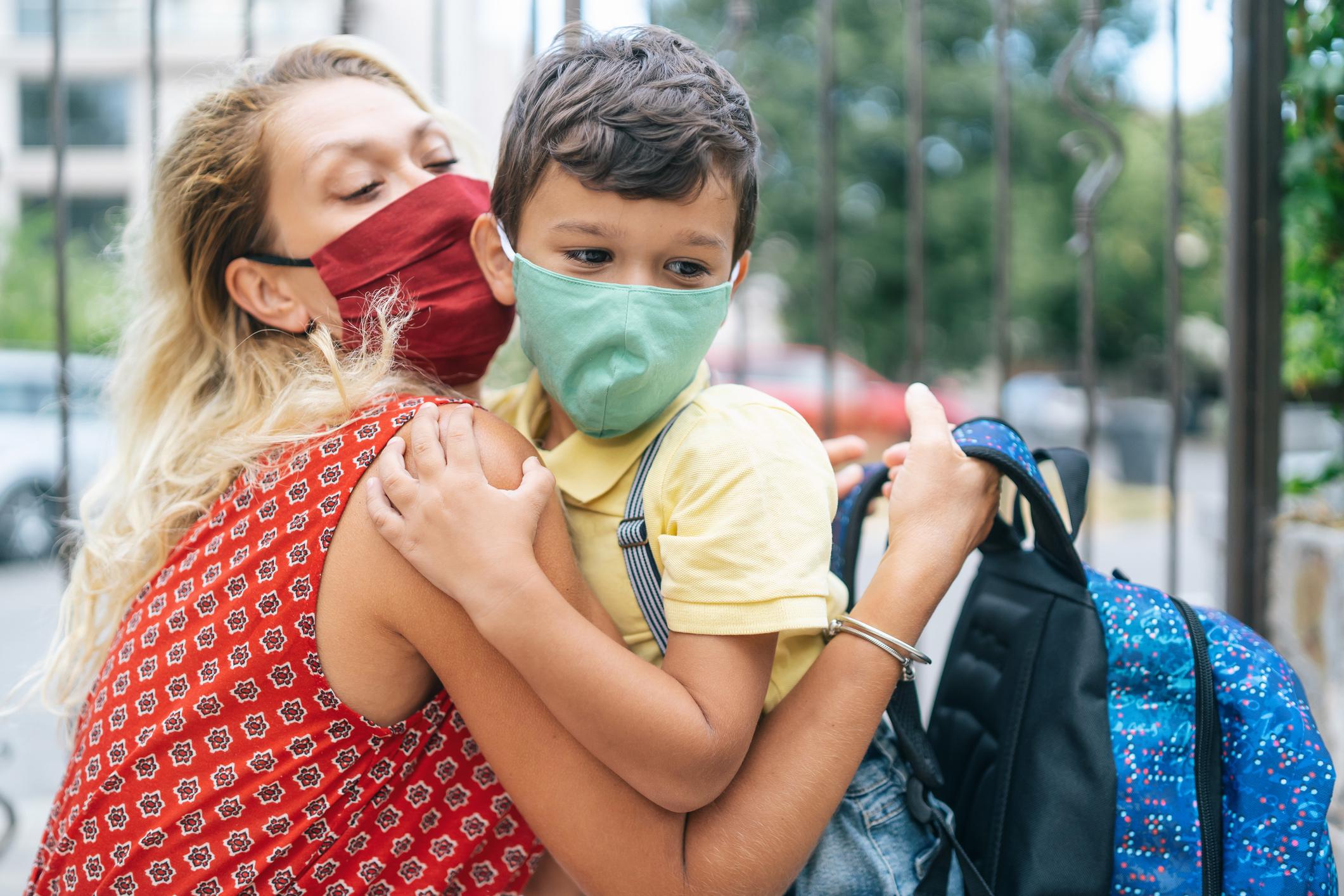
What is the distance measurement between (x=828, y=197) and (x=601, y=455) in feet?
4.37

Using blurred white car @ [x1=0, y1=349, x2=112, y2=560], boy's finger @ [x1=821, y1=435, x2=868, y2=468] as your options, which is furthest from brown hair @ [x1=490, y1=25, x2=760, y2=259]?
blurred white car @ [x1=0, y1=349, x2=112, y2=560]

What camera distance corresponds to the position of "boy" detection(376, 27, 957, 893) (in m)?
1.20

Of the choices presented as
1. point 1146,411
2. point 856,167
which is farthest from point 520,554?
point 856,167

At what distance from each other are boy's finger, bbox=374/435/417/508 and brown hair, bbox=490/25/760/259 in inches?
14.9

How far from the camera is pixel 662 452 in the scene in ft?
4.53

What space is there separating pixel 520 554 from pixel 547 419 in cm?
52

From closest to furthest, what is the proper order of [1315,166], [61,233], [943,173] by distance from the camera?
[61,233]
[1315,166]
[943,173]

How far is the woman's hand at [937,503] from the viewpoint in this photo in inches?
55.7

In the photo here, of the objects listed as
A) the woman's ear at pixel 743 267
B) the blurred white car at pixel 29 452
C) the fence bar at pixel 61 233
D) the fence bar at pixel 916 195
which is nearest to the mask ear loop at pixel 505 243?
the woman's ear at pixel 743 267

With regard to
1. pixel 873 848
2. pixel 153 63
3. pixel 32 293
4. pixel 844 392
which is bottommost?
pixel 844 392

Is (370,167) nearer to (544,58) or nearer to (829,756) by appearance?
(544,58)

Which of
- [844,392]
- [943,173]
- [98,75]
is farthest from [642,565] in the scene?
[98,75]

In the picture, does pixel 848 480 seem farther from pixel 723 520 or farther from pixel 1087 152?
pixel 1087 152

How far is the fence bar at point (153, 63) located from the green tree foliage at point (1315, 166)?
2.48m
